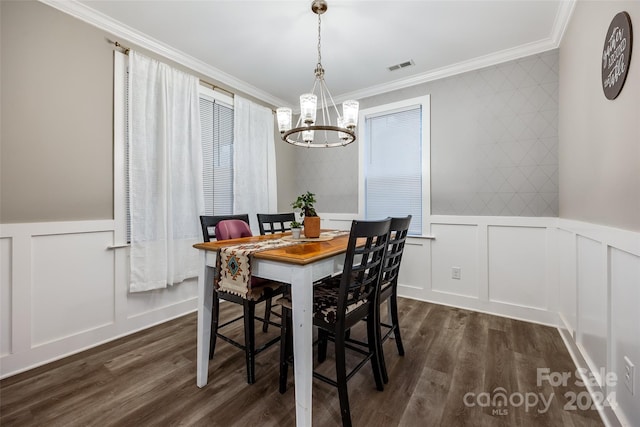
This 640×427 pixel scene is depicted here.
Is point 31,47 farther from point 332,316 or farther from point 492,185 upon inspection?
point 492,185

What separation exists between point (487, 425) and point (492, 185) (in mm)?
2153

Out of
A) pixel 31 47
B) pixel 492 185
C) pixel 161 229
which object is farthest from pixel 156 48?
pixel 492 185

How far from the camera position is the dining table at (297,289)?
1284 mm

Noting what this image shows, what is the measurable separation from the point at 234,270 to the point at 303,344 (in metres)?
0.55

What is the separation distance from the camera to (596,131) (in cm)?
161

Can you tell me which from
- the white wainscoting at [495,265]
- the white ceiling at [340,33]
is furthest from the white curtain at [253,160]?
the white wainscoting at [495,265]

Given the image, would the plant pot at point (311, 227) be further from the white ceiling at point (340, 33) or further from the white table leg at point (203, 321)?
the white ceiling at point (340, 33)

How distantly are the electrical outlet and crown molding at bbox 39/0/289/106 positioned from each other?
12.6 feet

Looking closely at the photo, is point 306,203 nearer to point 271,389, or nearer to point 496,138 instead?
point 271,389

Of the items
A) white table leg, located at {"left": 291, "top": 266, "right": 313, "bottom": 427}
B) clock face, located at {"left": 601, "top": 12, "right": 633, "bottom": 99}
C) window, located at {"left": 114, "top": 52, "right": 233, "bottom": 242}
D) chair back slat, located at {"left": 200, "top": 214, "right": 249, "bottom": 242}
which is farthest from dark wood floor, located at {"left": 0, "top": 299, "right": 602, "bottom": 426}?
clock face, located at {"left": 601, "top": 12, "right": 633, "bottom": 99}

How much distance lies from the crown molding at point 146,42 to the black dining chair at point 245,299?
5.84ft

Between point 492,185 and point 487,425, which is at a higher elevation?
point 492,185

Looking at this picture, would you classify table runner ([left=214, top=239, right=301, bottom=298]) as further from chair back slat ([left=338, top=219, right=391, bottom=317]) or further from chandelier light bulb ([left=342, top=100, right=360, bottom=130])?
chandelier light bulb ([left=342, top=100, right=360, bottom=130])

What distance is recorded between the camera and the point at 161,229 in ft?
8.34
